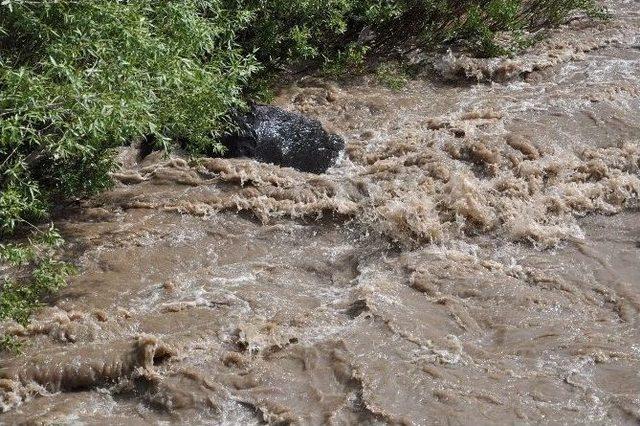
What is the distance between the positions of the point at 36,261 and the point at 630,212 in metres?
7.20

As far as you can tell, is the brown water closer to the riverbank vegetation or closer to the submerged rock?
the submerged rock

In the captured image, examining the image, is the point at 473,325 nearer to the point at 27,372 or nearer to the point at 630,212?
the point at 630,212

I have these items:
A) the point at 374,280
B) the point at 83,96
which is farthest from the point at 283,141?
the point at 83,96

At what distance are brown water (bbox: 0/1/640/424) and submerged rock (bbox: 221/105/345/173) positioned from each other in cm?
30

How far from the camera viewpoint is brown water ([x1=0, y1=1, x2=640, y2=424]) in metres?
6.87

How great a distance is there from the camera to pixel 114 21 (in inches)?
289

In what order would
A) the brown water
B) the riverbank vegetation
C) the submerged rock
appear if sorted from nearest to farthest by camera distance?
the brown water, the riverbank vegetation, the submerged rock

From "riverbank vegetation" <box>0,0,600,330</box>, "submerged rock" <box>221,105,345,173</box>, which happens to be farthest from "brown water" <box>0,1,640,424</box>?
"riverbank vegetation" <box>0,0,600,330</box>

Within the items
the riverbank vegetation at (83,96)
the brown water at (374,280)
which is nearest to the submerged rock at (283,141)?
the brown water at (374,280)

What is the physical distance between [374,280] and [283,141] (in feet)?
10.4

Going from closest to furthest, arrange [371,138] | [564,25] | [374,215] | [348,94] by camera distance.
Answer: [374,215] → [371,138] → [348,94] → [564,25]

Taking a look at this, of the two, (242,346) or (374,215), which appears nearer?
(242,346)

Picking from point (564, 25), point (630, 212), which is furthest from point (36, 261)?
point (564, 25)

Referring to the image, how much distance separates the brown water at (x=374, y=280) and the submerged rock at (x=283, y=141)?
30 cm
